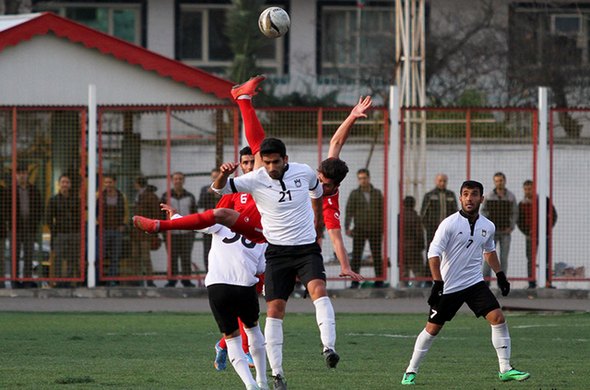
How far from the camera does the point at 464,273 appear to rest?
12.9 metres

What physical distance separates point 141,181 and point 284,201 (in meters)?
12.9

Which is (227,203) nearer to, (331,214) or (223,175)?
(331,214)

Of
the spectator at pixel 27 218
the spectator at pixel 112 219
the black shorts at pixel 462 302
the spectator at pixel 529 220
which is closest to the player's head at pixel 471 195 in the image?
the black shorts at pixel 462 302

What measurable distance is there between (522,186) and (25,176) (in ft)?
28.5

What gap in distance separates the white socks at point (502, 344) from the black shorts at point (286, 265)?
185 cm

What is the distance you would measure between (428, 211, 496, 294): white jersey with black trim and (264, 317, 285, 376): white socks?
6.13 ft

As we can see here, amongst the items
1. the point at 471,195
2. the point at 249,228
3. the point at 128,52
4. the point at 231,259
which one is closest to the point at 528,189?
the point at 128,52

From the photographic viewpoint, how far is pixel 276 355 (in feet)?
37.6

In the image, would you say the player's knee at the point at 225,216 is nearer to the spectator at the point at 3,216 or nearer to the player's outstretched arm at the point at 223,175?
the player's outstretched arm at the point at 223,175

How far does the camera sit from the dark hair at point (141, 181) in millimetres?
24264

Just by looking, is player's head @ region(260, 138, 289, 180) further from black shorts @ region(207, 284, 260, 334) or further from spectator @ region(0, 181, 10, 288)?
spectator @ region(0, 181, 10, 288)

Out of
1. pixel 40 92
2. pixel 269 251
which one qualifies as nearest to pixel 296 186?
pixel 269 251

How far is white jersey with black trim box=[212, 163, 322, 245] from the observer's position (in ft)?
38.1

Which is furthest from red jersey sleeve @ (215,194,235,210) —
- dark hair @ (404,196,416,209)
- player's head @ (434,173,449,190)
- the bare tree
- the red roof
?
the bare tree
